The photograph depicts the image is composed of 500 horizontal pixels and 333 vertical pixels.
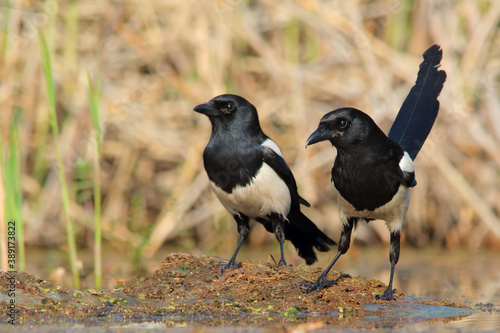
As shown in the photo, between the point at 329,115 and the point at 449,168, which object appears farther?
the point at 449,168

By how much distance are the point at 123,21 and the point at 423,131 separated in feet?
13.4

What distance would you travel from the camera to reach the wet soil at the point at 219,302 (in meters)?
3.63

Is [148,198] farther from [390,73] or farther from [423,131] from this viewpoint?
[423,131]

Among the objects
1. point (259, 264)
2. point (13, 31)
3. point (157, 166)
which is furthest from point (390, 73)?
point (13, 31)

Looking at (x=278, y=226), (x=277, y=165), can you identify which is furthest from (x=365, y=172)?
(x=278, y=226)

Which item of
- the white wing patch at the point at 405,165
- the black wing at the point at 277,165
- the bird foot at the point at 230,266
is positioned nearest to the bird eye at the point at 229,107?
the black wing at the point at 277,165

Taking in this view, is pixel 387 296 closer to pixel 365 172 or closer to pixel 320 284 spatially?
pixel 320 284

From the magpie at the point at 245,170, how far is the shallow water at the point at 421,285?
0.99 m

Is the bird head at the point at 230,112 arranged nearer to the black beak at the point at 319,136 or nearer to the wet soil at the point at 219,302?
the black beak at the point at 319,136

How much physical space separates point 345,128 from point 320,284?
36.0 inches

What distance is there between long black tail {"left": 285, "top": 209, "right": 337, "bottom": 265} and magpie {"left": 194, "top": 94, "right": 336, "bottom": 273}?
0.08 m

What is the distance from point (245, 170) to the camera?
4559mm

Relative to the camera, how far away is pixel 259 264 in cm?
424

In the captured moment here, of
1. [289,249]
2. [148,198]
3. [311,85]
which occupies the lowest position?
[289,249]
